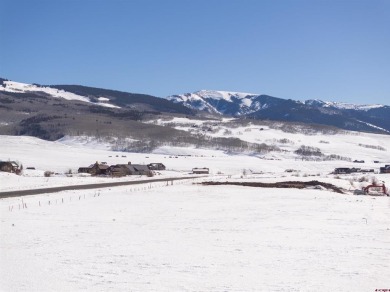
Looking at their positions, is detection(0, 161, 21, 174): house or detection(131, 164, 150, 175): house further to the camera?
detection(131, 164, 150, 175): house

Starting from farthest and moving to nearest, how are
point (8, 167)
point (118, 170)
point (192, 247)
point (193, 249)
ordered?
point (118, 170) < point (8, 167) < point (192, 247) < point (193, 249)

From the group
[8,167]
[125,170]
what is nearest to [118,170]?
[125,170]

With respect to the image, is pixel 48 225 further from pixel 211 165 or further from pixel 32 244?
pixel 211 165

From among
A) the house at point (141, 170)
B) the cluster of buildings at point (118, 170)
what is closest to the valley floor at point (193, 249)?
the cluster of buildings at point (118, 170)

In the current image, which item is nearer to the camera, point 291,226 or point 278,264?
point 278,264

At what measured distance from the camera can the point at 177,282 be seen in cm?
1376

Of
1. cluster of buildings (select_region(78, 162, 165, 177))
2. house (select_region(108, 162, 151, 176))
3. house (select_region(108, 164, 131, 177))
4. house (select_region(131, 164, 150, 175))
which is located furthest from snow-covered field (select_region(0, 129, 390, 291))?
house (select_region(131, 164, 150, 175))

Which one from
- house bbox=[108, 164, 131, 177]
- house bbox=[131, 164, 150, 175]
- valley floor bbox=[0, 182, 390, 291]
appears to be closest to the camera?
valley floor bbox=[0, 182, 390, 291]

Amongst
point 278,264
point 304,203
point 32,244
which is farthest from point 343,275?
point 304,203

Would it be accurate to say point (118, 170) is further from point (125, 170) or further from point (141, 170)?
point (141, 170)

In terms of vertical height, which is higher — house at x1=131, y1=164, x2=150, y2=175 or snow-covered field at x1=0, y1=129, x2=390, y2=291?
snow-covered field at x1=0, y1=129, x2=390, y2=291

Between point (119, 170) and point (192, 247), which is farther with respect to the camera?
point (119, 170)

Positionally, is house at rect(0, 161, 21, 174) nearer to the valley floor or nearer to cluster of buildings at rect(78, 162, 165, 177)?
cluster of buildings at rect(78, 162, 165, 177)

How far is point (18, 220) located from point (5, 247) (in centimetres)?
757
